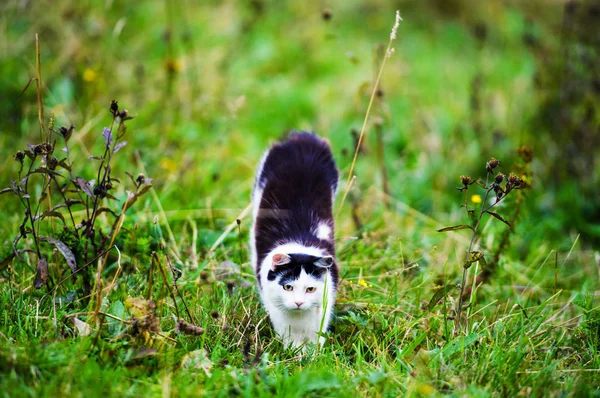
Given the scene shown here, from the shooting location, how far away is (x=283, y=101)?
20.0 feet

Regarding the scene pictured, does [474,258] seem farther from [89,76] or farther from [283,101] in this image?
[89,76]

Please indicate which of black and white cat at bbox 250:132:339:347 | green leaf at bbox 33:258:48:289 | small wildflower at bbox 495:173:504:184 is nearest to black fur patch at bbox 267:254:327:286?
black and white cat at bbox 250:132:339:347

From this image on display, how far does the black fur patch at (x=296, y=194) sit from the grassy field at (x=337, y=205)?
0.87ft

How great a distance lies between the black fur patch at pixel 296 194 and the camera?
3.62 m

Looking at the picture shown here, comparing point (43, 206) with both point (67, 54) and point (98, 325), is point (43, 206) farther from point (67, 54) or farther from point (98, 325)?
point (67, 54)

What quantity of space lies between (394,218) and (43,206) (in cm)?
238

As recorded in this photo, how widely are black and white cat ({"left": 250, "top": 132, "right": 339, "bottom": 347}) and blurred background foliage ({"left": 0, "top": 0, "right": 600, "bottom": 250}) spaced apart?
1.22ft

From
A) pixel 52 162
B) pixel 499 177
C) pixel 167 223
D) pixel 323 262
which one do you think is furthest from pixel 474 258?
pixel 52 162

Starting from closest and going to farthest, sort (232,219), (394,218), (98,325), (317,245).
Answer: (98,325)
(317,245)
(232,219)
(394,218)

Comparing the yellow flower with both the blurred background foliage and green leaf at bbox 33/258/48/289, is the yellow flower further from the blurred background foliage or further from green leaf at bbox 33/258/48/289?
green leaf at bbox 33/258/48/289

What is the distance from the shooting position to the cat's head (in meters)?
3.17

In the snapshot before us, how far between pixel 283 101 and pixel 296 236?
276cm

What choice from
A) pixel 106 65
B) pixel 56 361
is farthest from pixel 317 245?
pixel 106 65

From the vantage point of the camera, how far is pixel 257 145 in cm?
551
